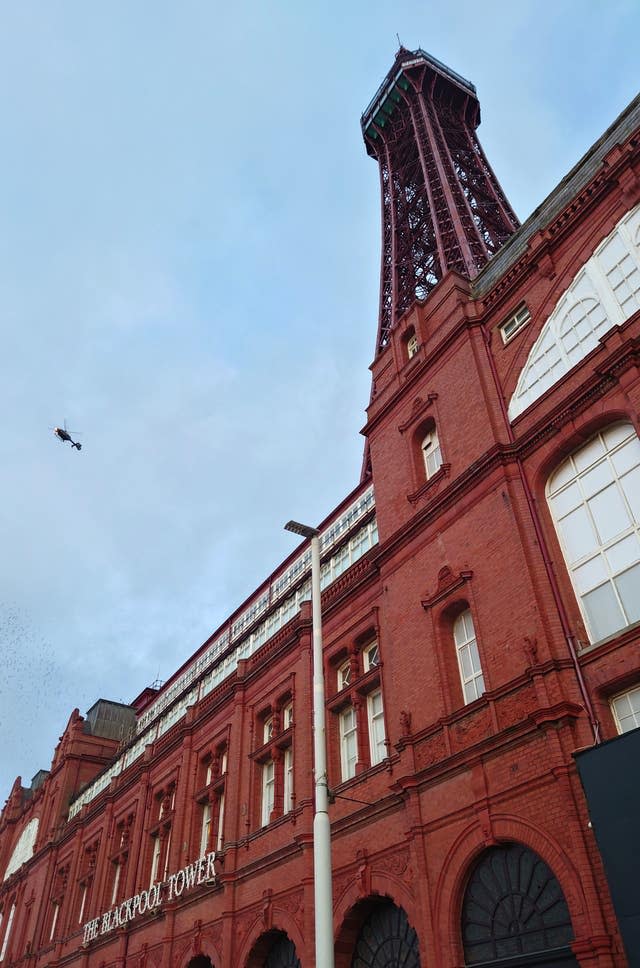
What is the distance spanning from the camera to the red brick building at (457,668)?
13.9 m

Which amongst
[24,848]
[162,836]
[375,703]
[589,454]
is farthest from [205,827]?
[24,848]

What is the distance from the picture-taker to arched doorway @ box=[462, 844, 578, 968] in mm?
12938

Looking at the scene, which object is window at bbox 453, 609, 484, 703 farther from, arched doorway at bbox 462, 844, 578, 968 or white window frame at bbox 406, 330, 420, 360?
white window frame at bbox 406, 330, 420, 360

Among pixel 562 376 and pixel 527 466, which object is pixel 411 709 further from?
pixel 562 376

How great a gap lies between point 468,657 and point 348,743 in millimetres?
5914

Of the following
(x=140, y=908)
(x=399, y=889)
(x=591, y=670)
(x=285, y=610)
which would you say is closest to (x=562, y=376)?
(x=591, y=670)

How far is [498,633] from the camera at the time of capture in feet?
51.9

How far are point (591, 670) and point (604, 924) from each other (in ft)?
13.0

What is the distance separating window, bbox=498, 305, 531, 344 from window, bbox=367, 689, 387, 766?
9803mm

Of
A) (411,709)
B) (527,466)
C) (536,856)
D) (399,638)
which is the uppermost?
(527,466)

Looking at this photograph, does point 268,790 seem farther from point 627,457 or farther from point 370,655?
point 627,457

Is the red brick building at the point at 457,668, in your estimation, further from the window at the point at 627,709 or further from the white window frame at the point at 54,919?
the white window frame at the point at 54,919

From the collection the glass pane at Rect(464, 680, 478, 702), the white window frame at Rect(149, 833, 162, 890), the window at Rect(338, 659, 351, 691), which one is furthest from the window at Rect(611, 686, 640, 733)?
the white window frame at Rect(149, 833, 162, 890)

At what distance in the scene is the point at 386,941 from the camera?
1728 centimetres
